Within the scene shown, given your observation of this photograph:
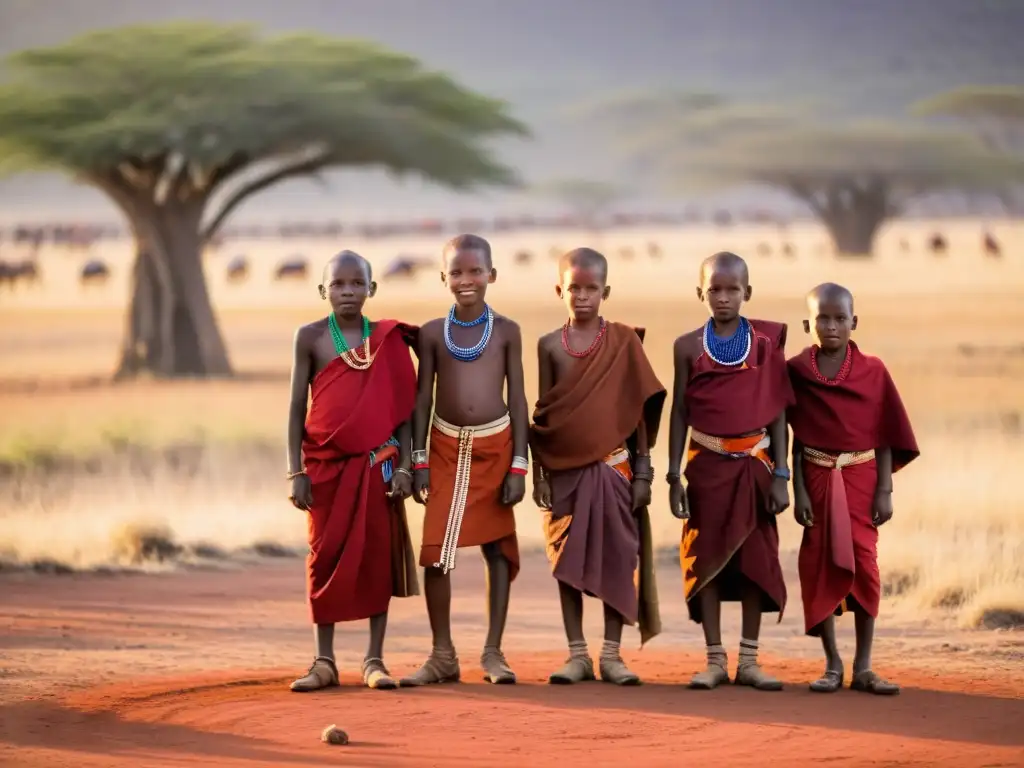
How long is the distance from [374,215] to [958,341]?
7560 cm

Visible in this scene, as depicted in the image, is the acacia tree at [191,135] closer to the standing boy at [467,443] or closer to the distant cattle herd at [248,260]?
the distant cattle herd at [248,260]

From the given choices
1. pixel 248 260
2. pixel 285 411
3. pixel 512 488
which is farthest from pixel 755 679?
pixel 248 260

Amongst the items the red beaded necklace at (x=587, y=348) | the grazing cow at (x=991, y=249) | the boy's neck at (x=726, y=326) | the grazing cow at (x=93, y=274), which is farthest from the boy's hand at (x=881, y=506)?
the grazing cow at (x=991, y=249)

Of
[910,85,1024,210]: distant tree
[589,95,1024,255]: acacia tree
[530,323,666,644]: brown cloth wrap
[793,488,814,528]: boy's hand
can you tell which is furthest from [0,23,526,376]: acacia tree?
[910,85,1024,210]: distant tree

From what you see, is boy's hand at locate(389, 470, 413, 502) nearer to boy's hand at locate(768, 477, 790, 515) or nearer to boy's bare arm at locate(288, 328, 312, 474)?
boy's bare arm at locate(288, 328, 312, 474)

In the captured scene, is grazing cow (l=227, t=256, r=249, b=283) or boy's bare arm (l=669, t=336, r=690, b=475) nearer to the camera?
boy's bare arm (l=669, t=336, r=690, b=475)

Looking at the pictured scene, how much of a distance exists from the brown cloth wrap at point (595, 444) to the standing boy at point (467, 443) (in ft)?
0.44

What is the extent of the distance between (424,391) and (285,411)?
43.2ft

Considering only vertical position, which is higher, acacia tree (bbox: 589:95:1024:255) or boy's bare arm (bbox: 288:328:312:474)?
acacia tree (bbox: 589:95:1024:255)

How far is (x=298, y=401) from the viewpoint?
6516mm

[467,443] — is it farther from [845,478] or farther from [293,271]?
[293,271]

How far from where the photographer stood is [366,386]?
650cm

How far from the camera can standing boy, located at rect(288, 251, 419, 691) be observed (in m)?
6.50

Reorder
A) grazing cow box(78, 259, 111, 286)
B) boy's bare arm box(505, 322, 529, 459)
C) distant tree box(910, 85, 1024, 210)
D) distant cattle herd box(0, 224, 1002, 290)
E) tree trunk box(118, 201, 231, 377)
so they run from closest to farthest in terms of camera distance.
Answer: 1. boy's bare arm box(505, 322, 529, 459)
2. tree trunk box(118, 201, 231, 377)
3. distant cattle herd box(0, 224, 1002, 290)
4. grazing cow box(78, 259, 111, 286)
5. distant tree box(910, 85, 1024, 210)
